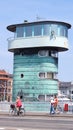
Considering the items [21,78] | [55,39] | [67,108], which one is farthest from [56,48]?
[67,108]

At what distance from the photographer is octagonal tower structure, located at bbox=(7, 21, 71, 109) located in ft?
175

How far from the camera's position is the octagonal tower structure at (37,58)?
175ft

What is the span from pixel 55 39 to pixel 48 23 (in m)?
2.30

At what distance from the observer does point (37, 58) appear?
177 feet

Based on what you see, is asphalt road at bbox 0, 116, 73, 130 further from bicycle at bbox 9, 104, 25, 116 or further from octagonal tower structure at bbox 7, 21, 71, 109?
octagonal tower structure at bbox 7, 21, 71, 109

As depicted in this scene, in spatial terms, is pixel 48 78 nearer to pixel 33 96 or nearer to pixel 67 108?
pixel 33 96

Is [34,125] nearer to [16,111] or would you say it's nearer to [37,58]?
[16,111]

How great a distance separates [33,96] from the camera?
53.4m

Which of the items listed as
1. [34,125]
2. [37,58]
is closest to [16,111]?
[34,125]

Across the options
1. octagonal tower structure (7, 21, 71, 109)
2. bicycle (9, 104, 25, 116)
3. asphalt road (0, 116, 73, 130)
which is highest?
octagonal tower structure (7, 21, 71, 109)

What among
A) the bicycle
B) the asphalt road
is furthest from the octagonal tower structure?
the asphalt road

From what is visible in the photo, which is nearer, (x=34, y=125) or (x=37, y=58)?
(x=34, y=125)

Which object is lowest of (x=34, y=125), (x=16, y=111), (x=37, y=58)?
(x=34, y=125)

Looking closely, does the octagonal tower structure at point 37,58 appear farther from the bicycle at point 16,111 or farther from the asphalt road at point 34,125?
the asphalt road at point 34,125
